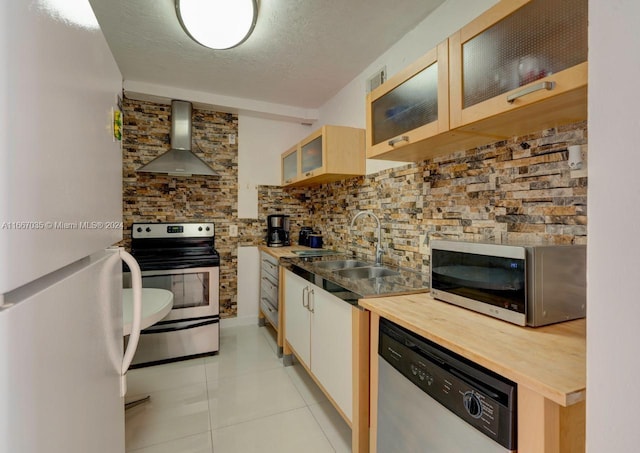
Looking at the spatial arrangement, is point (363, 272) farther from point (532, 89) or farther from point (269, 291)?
point (532, 89)

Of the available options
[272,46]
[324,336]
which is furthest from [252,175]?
[324,336]

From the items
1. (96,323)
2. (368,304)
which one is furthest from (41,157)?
(368,304)

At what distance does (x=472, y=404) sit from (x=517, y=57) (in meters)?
1.10

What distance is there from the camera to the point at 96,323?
636 mm

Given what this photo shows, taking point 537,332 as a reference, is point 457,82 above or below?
above

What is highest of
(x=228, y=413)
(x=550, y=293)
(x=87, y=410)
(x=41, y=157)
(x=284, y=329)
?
(x=41, y=157)

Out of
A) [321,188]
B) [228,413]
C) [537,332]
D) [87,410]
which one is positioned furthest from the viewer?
[321,188]

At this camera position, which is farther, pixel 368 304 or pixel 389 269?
pixel 389 269

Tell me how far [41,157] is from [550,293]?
4.22 ft

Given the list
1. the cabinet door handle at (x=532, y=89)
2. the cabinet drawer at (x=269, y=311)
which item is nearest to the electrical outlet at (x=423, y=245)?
the cabinet door handle at (x=532, y=89)

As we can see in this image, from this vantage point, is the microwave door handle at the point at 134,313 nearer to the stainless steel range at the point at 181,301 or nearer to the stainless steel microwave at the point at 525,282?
the stainless steel microwave at the point at 525,282

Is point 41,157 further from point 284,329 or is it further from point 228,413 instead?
point 284,329

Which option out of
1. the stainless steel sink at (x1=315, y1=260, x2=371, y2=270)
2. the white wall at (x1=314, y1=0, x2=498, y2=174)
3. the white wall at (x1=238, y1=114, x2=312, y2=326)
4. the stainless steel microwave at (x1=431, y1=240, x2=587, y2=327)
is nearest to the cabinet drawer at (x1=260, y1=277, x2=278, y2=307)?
the white wall at (x1=238, y1=114, x2=312, y2=326)

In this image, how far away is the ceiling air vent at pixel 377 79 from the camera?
2.18 m
